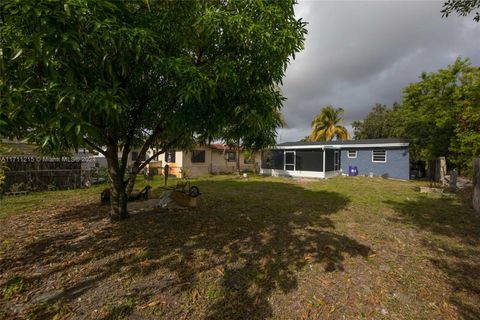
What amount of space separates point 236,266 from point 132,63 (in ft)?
12.3

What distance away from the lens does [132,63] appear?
3922 mm

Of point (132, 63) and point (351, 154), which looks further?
point (351, 154)

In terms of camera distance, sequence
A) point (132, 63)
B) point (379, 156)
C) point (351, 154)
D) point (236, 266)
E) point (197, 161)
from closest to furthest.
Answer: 1. point (132, 63)
2. point (236, 266)
3. point (379, 156)
4. point (197, 161)
5. point (351, 154)

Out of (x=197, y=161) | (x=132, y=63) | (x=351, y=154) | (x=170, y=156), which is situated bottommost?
(x=197, y=161)

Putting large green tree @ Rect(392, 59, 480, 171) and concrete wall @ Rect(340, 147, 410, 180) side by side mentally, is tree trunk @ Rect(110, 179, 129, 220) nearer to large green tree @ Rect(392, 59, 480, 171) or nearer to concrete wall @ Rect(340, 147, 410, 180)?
large green tree @ Rect(392, 59, 480, 171)

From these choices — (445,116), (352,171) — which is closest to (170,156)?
(352,171)

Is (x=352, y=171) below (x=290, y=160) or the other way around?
below

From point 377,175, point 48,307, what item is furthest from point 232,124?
point 377,175

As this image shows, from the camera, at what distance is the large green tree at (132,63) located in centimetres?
239

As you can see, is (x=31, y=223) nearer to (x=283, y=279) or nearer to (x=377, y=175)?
(x=283, y=279)

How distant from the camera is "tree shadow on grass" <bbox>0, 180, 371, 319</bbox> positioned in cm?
329

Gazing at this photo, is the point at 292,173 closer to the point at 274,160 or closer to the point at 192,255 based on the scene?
the point at 274,160

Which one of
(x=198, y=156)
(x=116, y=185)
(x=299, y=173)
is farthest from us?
(x=198, y=156)

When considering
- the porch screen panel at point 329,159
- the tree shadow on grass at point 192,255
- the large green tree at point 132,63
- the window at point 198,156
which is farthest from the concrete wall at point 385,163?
the large green tree at point 132,63
